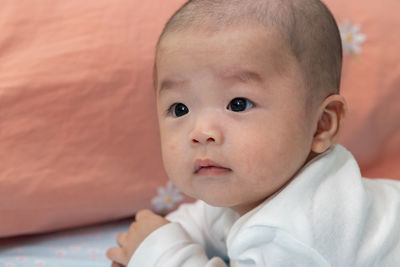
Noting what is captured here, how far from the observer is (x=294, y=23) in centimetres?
91

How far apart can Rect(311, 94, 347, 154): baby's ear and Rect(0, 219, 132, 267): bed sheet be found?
0.58 metres

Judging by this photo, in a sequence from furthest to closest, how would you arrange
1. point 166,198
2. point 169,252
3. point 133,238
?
point 166,198
point 133,238
point 169,252

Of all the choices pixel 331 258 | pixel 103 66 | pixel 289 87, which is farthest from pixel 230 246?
pixel 103 66

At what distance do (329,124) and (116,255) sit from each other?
1.81 ft

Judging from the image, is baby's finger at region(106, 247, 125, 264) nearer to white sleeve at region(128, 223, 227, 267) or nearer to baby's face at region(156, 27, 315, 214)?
white sleeve at region(128, 223, 227, 267)

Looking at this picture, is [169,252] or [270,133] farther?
[169,252]

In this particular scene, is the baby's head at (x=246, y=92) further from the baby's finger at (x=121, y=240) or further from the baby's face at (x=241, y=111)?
the baby's finger at (x=121, y=240)

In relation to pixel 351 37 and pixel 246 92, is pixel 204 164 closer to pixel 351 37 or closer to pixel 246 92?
pixel 246 92

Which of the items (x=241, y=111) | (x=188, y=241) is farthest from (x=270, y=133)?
(x=188, y=241)

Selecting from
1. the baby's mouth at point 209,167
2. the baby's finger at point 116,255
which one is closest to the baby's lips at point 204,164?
the baby's mouth at point 209,167

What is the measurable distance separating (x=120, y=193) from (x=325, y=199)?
2.00ft

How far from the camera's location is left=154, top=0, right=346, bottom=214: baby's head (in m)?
0.88

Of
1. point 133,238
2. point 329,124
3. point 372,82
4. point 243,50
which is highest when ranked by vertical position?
point 243,50

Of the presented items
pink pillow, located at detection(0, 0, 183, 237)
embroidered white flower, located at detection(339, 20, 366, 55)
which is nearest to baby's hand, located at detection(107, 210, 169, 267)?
pink pillow, located at detection(0, 0, 183, 237)
